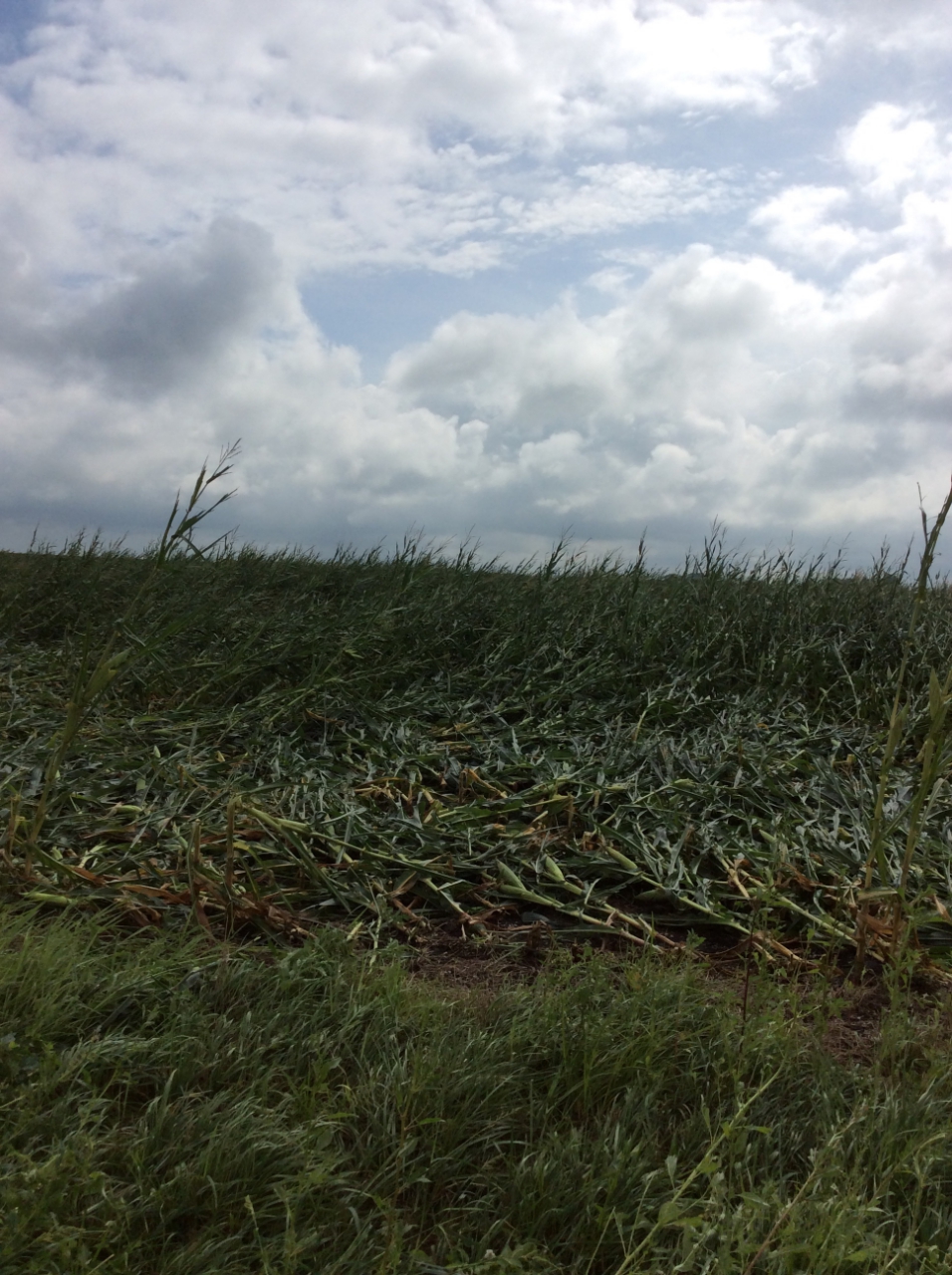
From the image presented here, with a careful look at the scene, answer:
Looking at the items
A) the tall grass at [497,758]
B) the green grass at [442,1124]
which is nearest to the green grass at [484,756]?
the tall grass at [497,758]

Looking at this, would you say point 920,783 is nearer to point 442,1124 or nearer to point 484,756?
point 442,1124

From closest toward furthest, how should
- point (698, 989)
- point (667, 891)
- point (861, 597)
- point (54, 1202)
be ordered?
1. point (54, 1202)
2. point (698, 989)
3. point (667, 891)
4. point (861, 597)

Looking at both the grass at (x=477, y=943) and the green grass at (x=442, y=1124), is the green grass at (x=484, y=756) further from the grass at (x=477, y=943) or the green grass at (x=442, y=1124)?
the green grass at (x=442, y=1124)

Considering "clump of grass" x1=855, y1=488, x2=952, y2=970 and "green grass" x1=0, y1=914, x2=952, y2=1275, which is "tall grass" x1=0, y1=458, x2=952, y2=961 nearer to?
"clump of grass" x1=855, y1=488, x2=952, y2=970

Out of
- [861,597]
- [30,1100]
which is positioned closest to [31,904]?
[30,1100]

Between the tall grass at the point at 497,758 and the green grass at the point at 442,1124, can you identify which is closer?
the green grass at the point at 442,1124

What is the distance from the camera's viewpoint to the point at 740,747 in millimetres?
4113

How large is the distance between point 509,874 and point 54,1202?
1764 mm

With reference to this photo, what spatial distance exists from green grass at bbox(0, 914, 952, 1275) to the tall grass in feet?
1.61

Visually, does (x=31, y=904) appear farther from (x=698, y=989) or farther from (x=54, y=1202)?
(x=698, y=989)

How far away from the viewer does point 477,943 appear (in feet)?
9.61

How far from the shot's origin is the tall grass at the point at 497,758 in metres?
3.09

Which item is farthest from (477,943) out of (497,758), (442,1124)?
(497,758)

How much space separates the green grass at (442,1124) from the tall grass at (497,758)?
49cm
